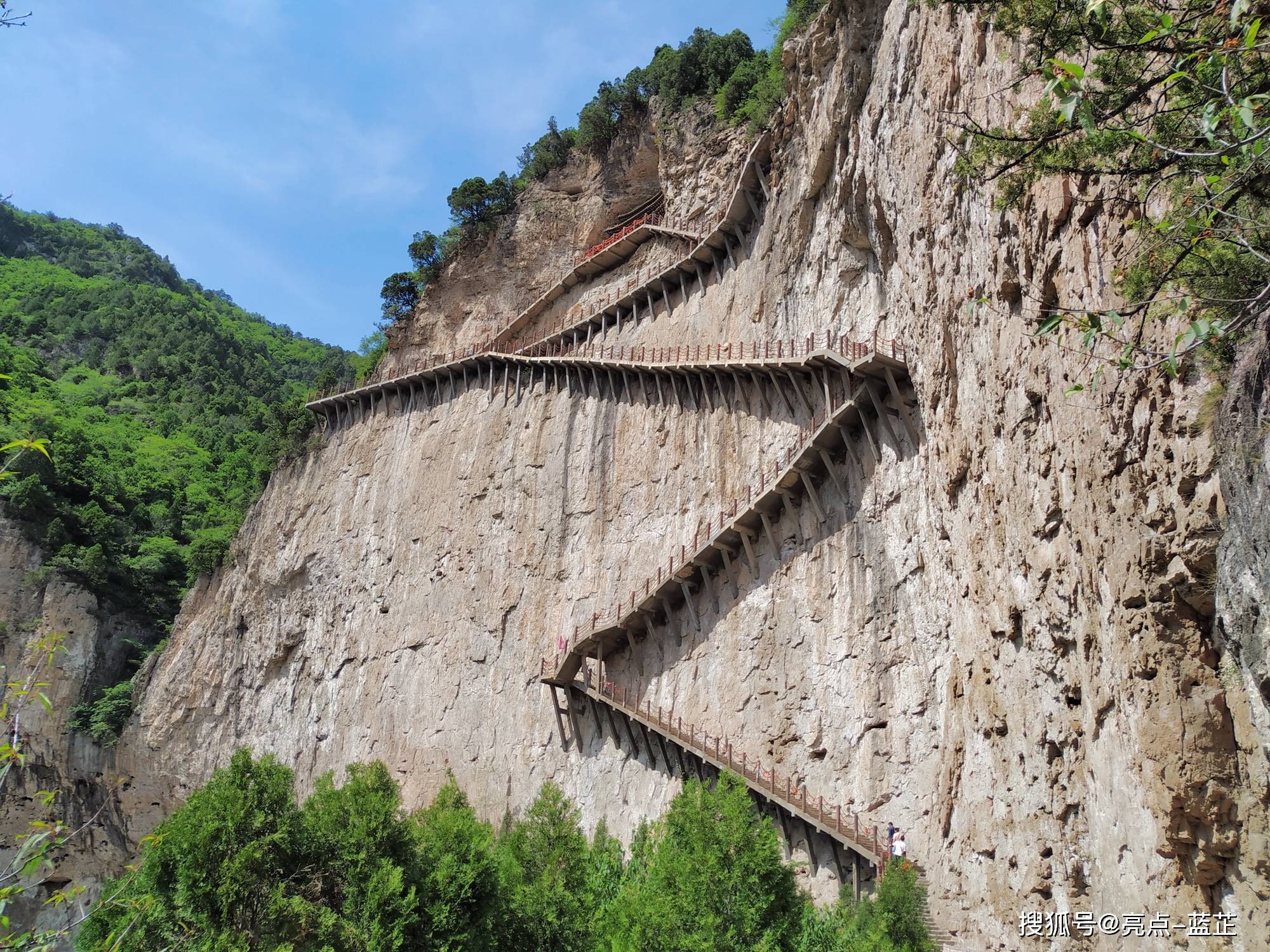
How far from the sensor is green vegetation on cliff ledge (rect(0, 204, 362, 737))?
4078cm


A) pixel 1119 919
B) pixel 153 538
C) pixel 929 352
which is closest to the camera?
pixel 1119 919

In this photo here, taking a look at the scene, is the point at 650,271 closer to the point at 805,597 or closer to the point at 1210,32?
the point at 805,597

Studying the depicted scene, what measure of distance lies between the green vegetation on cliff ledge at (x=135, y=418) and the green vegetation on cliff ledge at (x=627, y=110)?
260 inches

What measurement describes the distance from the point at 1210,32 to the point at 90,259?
105 metres

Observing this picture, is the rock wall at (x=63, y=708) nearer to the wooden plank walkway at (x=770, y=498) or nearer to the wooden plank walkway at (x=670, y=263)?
the wooden plank walkway at (x=770, y=498)

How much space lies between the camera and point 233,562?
39438 mm

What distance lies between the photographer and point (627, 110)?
38.3 m

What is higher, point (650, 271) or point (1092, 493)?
point (650, 271)

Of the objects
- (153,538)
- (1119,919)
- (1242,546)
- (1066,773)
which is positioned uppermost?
(153,538)

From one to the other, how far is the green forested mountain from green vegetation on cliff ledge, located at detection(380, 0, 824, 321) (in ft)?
23.5

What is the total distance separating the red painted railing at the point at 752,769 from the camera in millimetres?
18562

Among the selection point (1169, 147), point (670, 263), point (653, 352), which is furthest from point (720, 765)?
point (670, 263)

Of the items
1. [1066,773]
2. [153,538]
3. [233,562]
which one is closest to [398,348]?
[233,562]

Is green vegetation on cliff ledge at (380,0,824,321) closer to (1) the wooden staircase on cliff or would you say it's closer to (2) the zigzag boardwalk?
(1) the wooden staircase on cliff
